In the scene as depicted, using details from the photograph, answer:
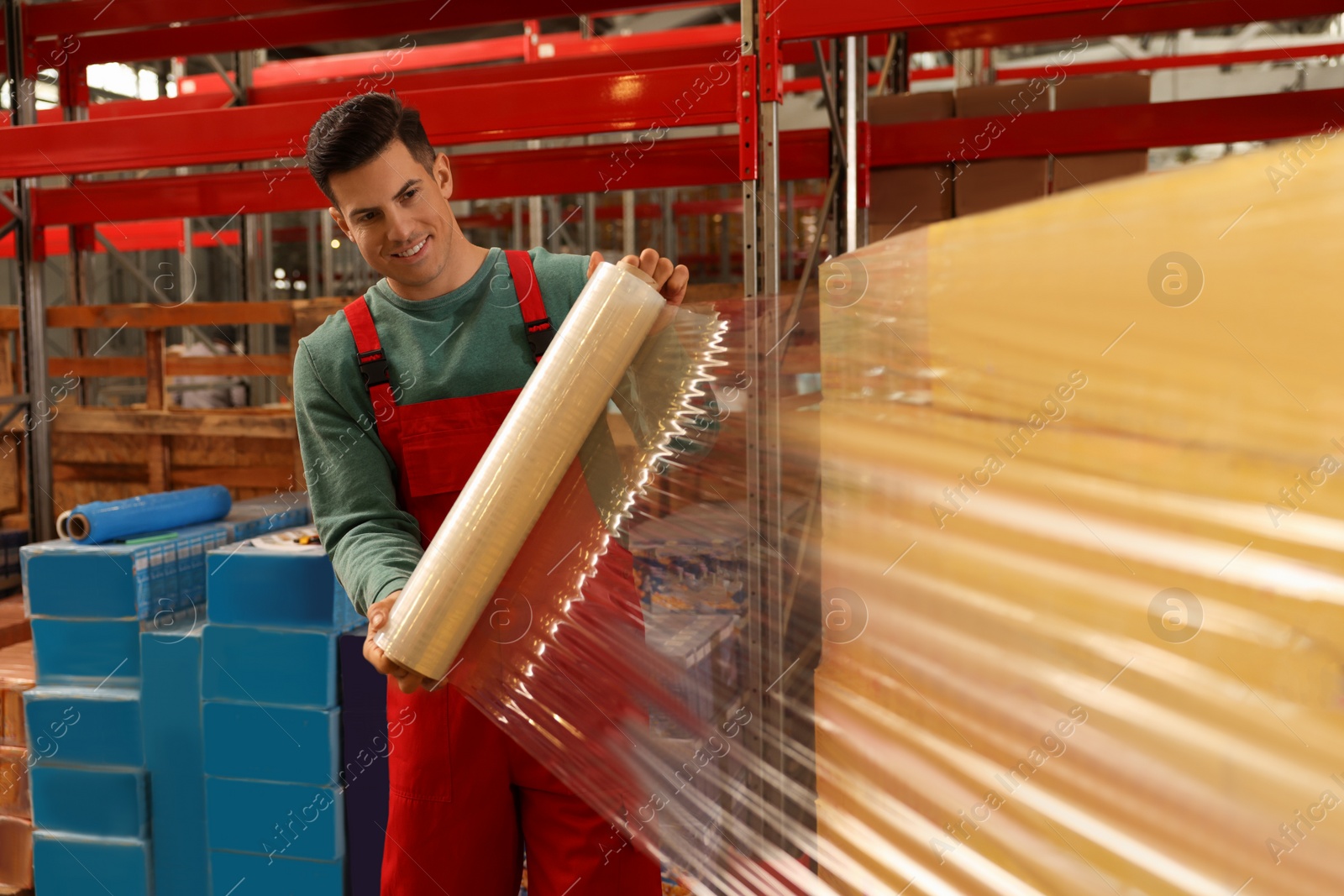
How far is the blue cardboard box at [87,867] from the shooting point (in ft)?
9.61

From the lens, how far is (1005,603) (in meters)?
0.77

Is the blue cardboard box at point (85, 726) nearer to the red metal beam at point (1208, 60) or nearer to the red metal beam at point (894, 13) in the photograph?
the red metal beam at point (894, 13)

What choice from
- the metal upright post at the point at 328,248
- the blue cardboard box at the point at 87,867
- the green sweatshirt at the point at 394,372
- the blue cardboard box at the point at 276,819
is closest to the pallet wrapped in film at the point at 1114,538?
the green sweatshirt at the point at 394,372

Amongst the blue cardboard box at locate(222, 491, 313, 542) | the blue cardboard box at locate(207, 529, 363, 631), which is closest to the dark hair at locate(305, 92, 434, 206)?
the blue cardboard box at locate(207, 529, 363, 631)

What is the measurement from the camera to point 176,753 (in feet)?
9.45

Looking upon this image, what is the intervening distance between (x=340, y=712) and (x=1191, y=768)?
2511 millimetres

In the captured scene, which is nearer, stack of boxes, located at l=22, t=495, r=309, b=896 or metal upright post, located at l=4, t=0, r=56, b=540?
stack of boxes, located at l=22, t=495, r=309, b=896

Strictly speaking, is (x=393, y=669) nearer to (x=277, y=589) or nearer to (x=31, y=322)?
(x=277, y=589)

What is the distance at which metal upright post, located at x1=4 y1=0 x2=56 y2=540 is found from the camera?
399 cm

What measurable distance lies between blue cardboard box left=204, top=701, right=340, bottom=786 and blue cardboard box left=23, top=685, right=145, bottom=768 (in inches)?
13.5

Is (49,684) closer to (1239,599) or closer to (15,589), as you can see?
(15,589)

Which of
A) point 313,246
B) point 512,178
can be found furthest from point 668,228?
point 512,178

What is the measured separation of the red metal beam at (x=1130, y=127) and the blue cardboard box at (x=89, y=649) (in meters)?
3.08

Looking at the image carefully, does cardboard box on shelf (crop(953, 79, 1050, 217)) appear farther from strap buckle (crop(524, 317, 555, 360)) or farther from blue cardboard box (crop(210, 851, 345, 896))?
blue cardboard box (crop(210, 851, 345, 896))
